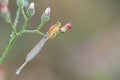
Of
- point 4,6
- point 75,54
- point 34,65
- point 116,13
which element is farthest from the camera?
point 116,13

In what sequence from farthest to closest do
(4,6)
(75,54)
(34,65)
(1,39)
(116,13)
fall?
(116,13)
(75,54)
(34,65)
(1,39)
(4,6)

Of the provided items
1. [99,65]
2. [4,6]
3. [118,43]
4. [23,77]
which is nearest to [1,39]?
[23,77]

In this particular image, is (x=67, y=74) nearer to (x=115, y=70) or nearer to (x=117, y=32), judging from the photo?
(x=115, y=70)

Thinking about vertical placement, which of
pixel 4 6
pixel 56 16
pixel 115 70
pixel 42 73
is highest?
pixel 56 16

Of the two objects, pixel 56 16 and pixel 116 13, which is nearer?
pixel 56 16

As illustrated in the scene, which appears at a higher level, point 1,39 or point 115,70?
point 1,39

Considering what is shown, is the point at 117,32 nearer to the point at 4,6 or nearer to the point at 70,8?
the point at 70,8
